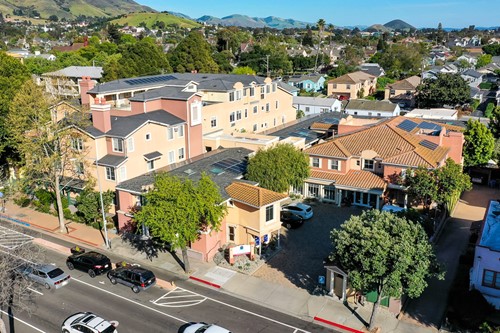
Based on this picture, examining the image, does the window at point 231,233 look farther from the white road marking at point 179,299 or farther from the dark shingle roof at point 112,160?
the dark shingle roof at point 112,160

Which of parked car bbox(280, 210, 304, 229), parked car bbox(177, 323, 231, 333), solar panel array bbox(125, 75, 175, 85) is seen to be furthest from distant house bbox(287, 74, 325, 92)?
parked car bbox(177, 323, 231, 333)

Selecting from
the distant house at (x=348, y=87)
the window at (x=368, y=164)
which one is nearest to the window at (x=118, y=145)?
the window at (x=368, y=164)

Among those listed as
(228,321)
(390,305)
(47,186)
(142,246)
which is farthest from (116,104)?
(390,305)

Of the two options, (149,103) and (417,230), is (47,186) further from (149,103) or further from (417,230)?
(417,230)

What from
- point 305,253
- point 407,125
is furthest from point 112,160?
point 407,125

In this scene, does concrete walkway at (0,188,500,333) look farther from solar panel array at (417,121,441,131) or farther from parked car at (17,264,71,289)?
solar panel array at (417,121,441,131)

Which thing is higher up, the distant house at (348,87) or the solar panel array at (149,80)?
the solar panel array at (149,80)
